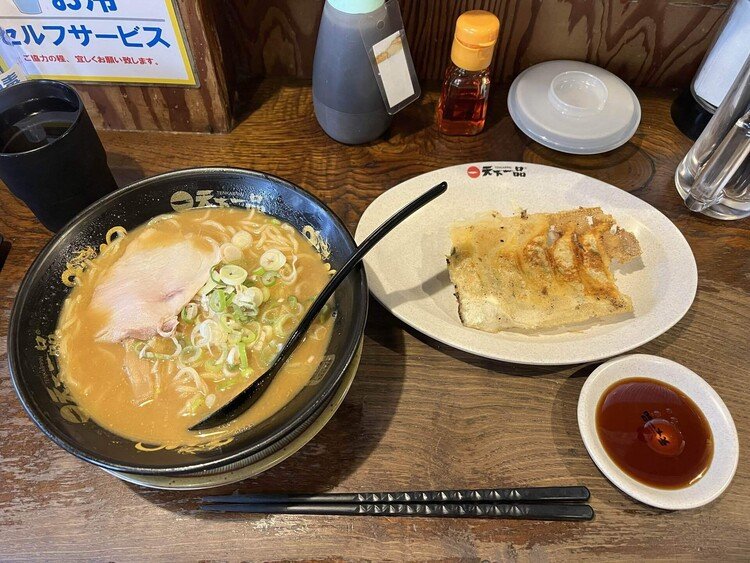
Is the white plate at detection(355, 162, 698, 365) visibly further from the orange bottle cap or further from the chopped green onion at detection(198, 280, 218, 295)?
the chopped green onion at detection(198, 280, 218, 295)

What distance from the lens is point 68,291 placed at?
156cm

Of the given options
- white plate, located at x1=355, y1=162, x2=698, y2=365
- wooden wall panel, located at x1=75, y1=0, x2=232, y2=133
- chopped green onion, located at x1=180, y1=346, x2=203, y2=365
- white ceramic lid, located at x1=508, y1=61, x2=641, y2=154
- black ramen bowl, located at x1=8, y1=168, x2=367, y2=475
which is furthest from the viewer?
white ceramic lid, located at x1=508, y1=61, x2=641, y2=154

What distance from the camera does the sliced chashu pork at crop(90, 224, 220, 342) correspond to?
151cm

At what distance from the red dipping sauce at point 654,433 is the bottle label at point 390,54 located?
1.22 m

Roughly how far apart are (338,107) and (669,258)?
1.24 metres

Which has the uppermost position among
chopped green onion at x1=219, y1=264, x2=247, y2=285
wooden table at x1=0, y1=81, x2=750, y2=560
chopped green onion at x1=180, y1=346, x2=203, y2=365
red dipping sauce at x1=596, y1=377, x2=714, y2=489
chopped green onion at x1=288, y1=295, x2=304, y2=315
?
chopped green onion at x1=219, y1=264, x2=247, y2=285

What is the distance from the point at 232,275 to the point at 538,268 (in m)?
0.93

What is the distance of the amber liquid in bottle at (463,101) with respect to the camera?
202 cm

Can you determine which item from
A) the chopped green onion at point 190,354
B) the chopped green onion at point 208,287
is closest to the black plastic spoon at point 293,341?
the chopped green onion at point 190,354

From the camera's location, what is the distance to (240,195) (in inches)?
67.6

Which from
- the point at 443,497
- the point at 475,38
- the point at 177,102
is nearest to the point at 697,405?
the point at 443,497

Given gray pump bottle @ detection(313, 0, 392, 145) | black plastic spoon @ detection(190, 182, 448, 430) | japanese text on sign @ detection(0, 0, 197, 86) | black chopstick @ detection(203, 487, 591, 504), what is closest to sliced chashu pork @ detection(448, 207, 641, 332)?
black plastic spoon @ detection(190, 182, 448, 430)

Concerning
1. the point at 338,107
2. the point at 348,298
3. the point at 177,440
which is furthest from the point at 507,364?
the point at 338,107

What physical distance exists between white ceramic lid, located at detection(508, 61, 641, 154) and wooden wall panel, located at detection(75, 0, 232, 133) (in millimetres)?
1143
